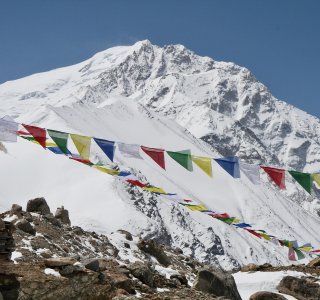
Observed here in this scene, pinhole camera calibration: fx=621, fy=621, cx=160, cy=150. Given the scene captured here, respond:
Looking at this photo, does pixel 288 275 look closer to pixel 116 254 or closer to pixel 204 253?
pixel 116 254

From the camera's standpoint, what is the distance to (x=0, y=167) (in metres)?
97.9

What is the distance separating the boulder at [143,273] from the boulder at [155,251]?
31.8 feet

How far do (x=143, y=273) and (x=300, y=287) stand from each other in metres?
Result: 5.66

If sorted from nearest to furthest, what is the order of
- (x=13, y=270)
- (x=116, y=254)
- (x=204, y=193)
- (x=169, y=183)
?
1. (x=13, y=270)
2. (x=116, y=254)
3. (x=169, y=183)
4. (x=204, y=193)

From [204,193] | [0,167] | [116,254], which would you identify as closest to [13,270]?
[116,254]

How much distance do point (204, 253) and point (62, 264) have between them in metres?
106

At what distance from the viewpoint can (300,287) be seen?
2008 centimetres

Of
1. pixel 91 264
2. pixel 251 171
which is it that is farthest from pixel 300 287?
pixel 91 264

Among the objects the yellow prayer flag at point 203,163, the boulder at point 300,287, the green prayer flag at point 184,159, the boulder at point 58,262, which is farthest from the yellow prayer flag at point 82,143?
the boulder at point 58,262

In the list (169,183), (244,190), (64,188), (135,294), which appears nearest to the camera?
(135,294)

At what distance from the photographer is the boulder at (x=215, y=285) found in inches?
703

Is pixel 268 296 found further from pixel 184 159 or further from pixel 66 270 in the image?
pixel 184 159

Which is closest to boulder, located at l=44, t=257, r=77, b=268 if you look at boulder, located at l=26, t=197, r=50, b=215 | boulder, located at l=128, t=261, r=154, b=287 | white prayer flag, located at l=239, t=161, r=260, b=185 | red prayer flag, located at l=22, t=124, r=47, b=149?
boulder, located at l=128, t=261, r=154, b=287

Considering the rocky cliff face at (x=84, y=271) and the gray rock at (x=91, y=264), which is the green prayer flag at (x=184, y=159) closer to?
the rocky cliff face at (x=84, y=271)
